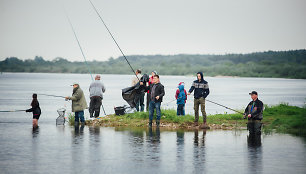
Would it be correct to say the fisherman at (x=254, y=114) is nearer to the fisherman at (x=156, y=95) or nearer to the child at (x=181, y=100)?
the fisherman at (x=156, y=95)

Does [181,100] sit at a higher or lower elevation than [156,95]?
lower

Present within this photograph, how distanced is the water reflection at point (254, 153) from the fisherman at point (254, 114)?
221 millimetres

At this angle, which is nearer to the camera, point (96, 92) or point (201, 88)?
point (201, 88)

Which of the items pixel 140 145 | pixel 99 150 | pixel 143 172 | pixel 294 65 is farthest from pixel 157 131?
pixel 294 65

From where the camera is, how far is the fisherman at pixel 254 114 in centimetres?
1381

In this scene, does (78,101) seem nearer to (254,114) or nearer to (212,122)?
(212,122)

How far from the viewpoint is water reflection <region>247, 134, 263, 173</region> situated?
9148 millimetres

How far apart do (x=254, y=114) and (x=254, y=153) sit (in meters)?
3.13

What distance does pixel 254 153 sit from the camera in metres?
10.9

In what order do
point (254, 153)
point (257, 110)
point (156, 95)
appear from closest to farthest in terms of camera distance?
point (254, 153) < point (257, 110) < point (156, 95)

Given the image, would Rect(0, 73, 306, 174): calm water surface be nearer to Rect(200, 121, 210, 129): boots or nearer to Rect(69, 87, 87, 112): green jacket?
Rect(200, 121, 210, 129): boots

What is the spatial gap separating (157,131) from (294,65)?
490 ft

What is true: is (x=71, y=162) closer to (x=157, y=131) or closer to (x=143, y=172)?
(x=143, y=172)

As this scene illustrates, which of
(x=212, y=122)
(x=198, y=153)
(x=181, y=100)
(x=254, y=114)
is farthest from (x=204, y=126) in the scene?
(x=198, y=153)
